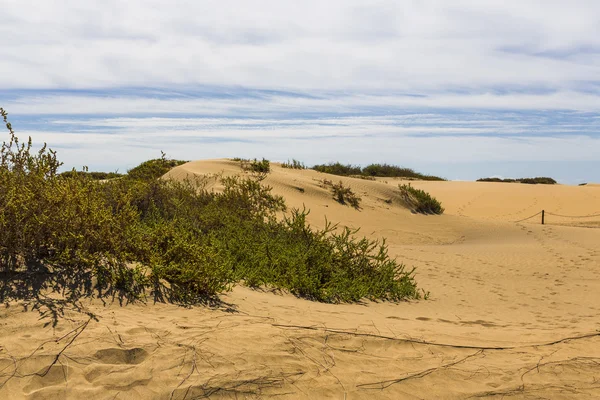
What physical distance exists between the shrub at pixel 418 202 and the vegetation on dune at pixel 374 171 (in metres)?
8.41

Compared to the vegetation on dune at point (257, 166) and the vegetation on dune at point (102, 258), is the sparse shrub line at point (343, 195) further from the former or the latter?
the vegetation on dune at point (102, 258)

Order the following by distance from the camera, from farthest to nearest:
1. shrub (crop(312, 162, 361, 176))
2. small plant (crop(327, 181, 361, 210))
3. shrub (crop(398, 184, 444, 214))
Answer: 1. shrub (crop(312, 162, 361, 176))
2. shrub (crop(398, 184, 444, 214))
3. small plant (crop(327, 181, 361, 210))

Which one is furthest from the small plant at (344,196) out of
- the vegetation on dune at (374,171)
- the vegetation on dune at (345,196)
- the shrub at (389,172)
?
the shrub at (389,172)

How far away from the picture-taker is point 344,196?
18000 mm

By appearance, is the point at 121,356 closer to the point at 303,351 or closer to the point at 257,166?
the point at 303,351

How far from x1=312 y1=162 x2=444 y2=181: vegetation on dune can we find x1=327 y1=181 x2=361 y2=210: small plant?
974 cm

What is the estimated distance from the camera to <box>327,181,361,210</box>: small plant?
17.6 metres

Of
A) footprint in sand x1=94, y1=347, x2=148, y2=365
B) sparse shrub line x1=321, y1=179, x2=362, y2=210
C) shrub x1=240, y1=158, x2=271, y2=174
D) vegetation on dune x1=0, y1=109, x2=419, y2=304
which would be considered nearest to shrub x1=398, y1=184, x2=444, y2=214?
sparse shrub line x1=321, y1=179, x2=362, y2=210

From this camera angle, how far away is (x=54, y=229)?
511cm

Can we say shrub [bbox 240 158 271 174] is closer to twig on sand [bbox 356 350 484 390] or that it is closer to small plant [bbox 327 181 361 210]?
small plant [bbox 327 181 361 210]

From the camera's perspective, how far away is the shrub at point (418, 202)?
771 inches

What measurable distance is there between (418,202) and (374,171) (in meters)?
16.1

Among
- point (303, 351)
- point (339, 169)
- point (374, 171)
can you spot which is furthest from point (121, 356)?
point (374, 171)

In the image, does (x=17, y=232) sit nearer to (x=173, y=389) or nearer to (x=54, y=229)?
(x=54, y=229)
